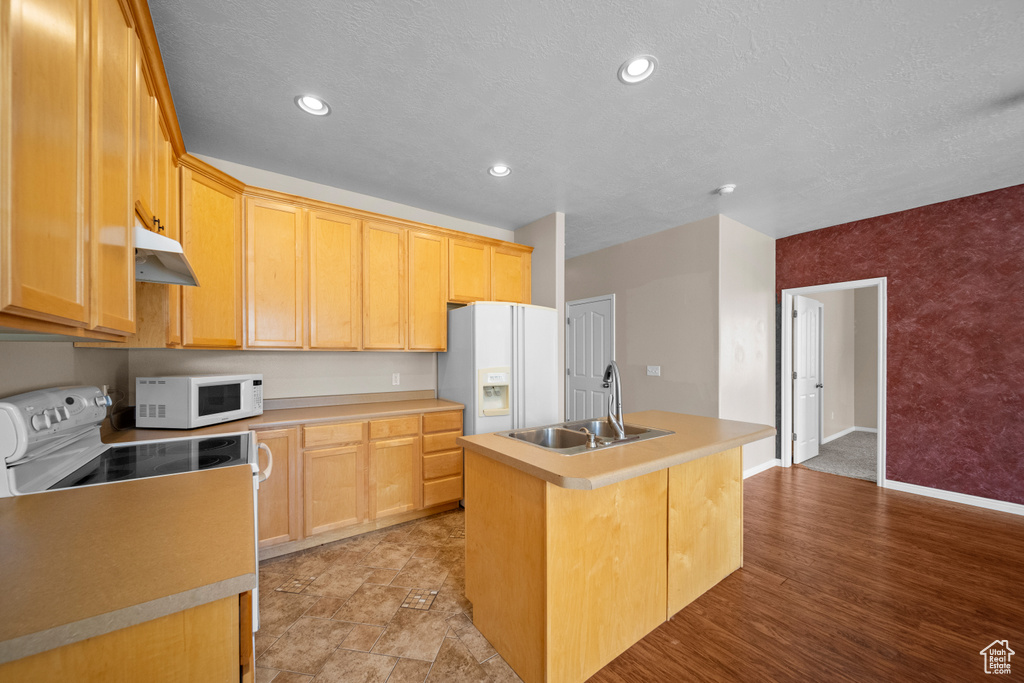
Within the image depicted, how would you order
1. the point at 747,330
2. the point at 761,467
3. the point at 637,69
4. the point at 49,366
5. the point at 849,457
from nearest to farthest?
1. the point at 49,366
2. the point at 637,69
3. the point at 747,330
4. the point at 761,467
5. the point at 849,457

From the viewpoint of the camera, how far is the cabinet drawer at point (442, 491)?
10.0 feet

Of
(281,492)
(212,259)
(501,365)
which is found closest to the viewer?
(212,259)

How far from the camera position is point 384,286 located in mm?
3182

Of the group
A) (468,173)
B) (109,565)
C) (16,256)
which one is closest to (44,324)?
(16,256)

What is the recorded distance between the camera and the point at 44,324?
81 cm

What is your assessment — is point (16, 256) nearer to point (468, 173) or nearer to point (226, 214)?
point (226, 214)

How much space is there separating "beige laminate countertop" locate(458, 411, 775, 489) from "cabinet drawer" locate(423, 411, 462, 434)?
1.29m

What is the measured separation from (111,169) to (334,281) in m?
1.89

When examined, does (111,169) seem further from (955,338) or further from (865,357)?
(865,357)

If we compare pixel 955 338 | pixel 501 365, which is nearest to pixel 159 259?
pixel 501 365

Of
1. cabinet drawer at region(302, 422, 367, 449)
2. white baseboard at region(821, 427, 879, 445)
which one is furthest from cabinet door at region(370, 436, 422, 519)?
white baseboard at region(821, 427, 879, 445)

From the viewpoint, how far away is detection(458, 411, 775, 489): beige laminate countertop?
1.35 meters

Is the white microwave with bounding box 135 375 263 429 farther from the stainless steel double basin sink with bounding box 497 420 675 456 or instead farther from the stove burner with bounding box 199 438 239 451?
the stainless steel double basin sink with bounding box 497 420 675 456

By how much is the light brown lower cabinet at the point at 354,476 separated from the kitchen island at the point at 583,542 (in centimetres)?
120
